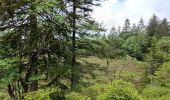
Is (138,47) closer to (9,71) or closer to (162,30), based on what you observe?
(162,30)

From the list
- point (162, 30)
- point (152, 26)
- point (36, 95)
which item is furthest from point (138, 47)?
point (36, 95)

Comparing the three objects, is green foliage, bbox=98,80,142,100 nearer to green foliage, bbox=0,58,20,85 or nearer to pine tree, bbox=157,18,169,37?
green foliage, bbox=0,58,20,85

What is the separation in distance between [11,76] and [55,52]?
96.3 inches

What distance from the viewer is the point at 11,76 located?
1487 cm

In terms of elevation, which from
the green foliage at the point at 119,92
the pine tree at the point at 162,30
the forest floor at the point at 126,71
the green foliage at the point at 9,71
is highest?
the pine tree at the point at 162,30

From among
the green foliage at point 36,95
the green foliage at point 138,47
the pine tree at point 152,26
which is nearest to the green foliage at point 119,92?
the green foliage at point 36,95

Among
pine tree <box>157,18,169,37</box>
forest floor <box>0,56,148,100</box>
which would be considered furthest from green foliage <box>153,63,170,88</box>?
pine tree <box>157,18,169,37</box>

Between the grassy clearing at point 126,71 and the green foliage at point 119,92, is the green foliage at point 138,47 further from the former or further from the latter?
the green foliage at point 119,92

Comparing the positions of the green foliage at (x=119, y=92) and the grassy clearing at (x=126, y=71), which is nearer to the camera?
the green foliage at (x=119, y=92)

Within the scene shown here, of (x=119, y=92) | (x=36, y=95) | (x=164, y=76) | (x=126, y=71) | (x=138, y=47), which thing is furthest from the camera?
(x=138, y=47)

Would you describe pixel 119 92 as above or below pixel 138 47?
below

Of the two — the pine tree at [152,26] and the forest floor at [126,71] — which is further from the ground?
the pine tree at [152,26]

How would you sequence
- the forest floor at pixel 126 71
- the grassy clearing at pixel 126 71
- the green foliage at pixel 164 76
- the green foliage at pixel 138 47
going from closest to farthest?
1. the green foliage at pixel 164 76
2. the forest floor at pixel 126 71
3. the grassy clearing at pixel 126 71
4. the green foliage at pixel 138 47

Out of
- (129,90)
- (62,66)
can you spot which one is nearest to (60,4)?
(62,66)
